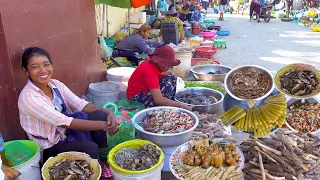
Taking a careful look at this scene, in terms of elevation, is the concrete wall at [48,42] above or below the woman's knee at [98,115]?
above

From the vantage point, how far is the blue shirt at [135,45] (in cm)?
608

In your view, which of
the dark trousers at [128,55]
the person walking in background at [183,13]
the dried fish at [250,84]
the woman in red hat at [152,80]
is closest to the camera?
the dried fish at [250,84]

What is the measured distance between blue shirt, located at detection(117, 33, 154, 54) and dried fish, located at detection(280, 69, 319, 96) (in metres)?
3.55

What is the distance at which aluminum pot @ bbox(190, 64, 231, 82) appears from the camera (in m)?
5.16

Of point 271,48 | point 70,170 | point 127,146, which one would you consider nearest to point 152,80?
point 127,146

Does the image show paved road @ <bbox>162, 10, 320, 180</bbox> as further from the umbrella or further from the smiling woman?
the smiling woman

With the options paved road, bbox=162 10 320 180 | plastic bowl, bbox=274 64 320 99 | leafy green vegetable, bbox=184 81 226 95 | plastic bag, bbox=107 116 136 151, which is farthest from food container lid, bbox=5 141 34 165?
paved road, bbox=162 10 320 180

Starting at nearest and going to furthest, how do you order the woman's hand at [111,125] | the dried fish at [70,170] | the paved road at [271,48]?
the dried fish at [70,170]
the woman's hand at [111,125]
the paved road at [271,48]

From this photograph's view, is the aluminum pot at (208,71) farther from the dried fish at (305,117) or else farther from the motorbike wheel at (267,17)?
the motorbike wheel at (267,17)

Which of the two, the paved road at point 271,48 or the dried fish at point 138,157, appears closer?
the dried fish at point 138,157

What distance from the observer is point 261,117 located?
2.74m

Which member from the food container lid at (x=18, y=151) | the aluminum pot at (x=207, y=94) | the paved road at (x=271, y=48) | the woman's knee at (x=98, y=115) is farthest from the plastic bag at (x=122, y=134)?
the paved road at (x=271, y=48)

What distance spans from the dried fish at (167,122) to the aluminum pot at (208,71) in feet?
6.59

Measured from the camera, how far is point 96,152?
107 inches
